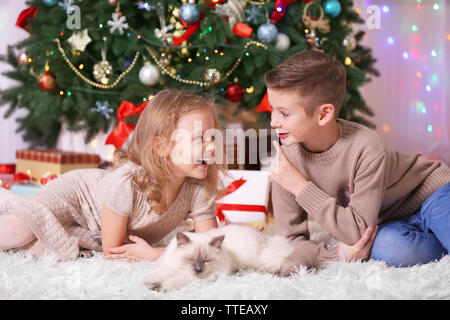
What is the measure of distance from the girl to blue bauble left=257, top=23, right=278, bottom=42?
2.85 feet

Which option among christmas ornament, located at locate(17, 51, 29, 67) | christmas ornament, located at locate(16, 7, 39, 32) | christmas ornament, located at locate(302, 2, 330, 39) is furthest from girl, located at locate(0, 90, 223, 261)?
christmas ornament, located at locate(16, 7, 39, 32)

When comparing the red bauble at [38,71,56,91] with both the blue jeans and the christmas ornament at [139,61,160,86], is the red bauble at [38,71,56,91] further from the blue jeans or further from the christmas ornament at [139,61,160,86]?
the blue jeans

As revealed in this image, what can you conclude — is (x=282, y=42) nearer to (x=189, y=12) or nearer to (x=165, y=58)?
(x=189, y=12)

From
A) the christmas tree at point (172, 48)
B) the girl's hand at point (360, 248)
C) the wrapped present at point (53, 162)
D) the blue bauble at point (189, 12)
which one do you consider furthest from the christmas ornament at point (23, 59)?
the girl's hand at point (360, 248)

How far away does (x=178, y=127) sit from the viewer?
1188 millimetres

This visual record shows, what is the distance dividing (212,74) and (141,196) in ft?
3.17

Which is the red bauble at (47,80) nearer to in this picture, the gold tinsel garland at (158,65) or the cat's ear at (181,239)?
the gold tinsel garland at (158,65)

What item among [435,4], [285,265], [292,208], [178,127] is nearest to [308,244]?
[292,208]

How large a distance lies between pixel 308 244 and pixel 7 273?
0.72 meters

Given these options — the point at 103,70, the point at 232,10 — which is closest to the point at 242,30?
the point at 232,10

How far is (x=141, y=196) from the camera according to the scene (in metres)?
1.21

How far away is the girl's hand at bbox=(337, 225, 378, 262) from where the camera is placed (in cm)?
112

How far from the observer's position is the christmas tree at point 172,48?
203cm
